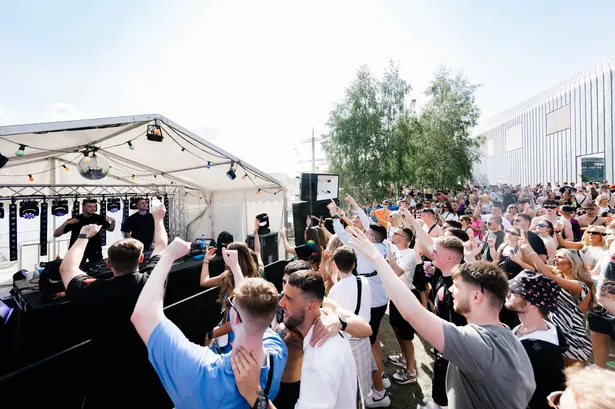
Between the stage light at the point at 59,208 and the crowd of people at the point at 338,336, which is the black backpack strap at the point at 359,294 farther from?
the stage light at the point at 59,208

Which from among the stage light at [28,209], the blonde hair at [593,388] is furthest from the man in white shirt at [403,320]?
the stage light at [28,209]

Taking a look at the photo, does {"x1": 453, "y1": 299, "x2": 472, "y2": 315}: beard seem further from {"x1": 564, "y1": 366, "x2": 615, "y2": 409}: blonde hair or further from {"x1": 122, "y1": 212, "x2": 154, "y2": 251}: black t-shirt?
{"x1": 122, "y1": 212, "x2": 154, "y2": 251}: black t-shirt

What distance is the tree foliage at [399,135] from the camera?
A: 16.6m

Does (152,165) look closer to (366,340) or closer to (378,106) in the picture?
(366,340)

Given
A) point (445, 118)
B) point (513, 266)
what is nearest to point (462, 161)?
point (445, 118)

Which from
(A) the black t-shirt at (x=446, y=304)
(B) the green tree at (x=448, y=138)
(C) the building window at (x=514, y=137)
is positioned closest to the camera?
Result: (A) the black t-shirt at (x=446, y=304)

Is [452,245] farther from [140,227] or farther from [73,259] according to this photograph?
[140,227]

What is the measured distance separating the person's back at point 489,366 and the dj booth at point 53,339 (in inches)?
101

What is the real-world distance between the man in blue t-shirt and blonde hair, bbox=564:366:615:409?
1.03 metres

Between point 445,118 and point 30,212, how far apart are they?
1855 centimetres

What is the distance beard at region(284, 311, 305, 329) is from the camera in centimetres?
155

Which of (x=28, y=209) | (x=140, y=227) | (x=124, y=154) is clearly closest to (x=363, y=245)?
(x=140, y=227)

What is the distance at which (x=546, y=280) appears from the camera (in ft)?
6.13

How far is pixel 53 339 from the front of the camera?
3553mm
